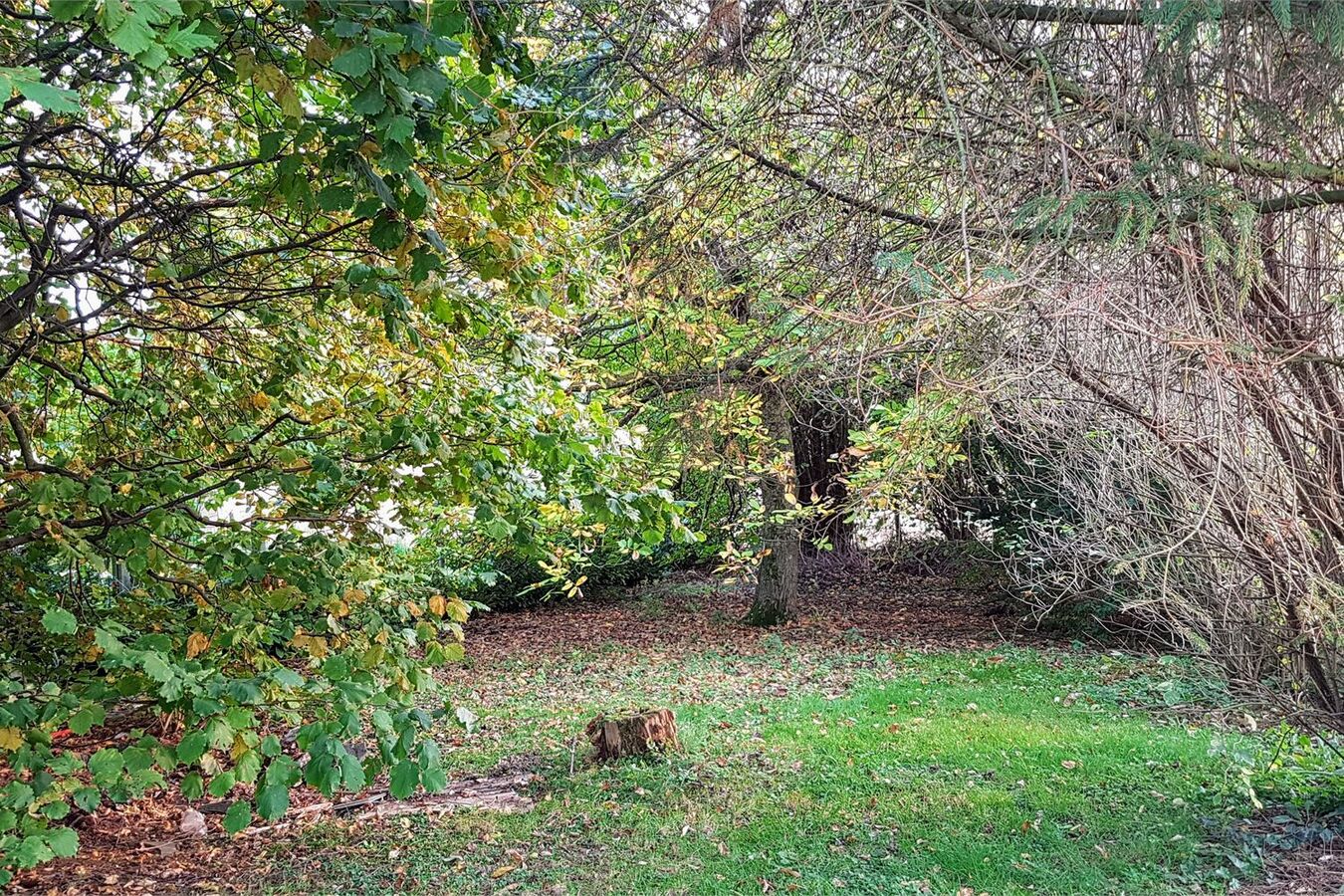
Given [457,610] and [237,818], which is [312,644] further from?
[237,818]

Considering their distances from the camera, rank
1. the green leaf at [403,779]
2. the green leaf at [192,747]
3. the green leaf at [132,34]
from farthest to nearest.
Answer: the green leaf at [403,779]
the green leaf at [192,747]
the green leaf at [132,34]

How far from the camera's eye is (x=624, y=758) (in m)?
6.04

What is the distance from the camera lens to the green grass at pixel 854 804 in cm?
441

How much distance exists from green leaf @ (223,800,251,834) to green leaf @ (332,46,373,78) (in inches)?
76.3

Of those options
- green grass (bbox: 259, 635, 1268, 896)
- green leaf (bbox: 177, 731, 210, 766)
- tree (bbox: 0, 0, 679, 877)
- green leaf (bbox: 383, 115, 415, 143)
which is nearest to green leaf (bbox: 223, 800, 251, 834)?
tree (bbox: 0, 0, 679, 877)

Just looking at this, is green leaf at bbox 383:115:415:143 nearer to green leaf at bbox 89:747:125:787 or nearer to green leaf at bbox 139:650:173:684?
green leaf at bbox 139:650:173:684

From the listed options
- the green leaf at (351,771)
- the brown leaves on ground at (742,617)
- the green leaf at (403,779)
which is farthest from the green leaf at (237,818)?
the brown leaves on ground at (742,617)

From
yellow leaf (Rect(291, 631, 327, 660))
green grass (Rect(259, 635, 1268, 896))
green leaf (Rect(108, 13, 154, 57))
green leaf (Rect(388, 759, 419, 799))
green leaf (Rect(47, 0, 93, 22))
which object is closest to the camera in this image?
green leaf (Rect(108, 13, 154, 57))

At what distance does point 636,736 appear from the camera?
6074 millimetres

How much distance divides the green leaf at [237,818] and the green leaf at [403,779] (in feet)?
1.27

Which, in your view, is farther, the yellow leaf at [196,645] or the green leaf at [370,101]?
the yellow leaf at [196,645]

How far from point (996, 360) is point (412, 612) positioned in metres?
2.29

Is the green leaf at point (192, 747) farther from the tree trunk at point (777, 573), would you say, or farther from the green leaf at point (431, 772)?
the tree trunk at point (777, 573)

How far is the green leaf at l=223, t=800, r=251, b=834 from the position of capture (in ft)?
7.97
